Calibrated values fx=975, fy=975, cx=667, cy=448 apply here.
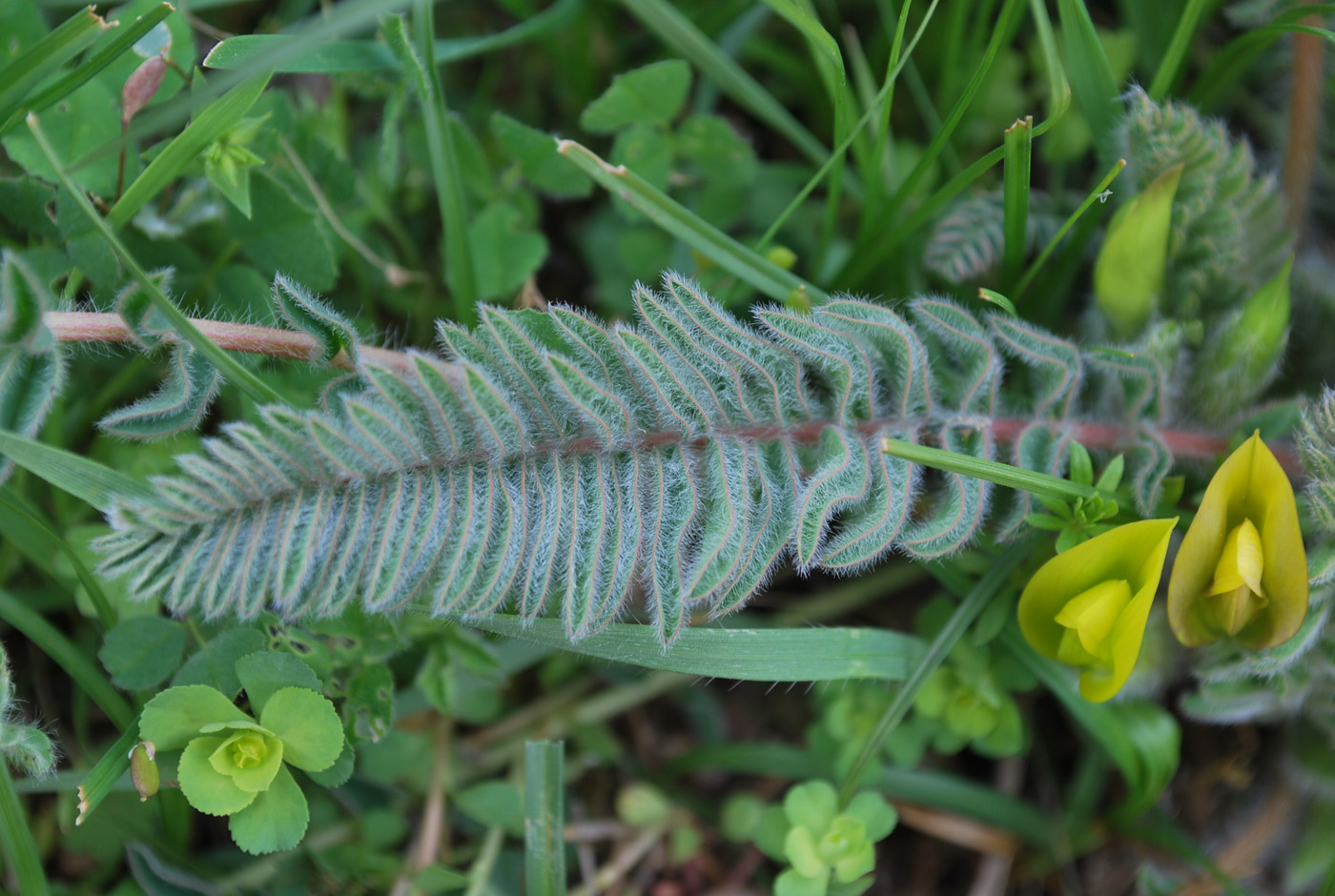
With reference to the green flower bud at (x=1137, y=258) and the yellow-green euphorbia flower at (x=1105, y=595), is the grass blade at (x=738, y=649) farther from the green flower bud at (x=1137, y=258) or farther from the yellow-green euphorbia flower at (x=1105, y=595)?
the green flower bud at (x=1137, y=258)

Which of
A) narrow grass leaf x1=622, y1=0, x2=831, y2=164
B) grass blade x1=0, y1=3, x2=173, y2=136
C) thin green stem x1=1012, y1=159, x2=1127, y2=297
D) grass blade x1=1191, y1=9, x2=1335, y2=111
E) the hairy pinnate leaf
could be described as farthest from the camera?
narrow grass leaf x1=622, y1=0, x2=831, y2=164

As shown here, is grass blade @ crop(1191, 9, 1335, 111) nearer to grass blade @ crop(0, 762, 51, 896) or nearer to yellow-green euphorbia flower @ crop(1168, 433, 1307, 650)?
yellow-green euphorbia flower @ crop(1168, 433, 1307, 650)

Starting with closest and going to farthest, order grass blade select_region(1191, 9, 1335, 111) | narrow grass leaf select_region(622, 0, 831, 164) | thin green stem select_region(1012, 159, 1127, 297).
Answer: thin green stem select_region(1012, 159, 1127, 297), grass blade select_region(1191, 9, 1335, 111), narrow grass leaf select_region(622, 0, 831, 164)

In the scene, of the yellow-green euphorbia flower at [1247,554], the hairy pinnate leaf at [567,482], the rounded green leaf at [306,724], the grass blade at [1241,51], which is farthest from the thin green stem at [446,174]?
the grass blade at [1241,51]

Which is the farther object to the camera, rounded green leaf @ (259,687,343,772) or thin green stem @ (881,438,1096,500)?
rounded green leaf @ (259,687,343,772)

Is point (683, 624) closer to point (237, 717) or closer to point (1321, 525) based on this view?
point (237, 717)

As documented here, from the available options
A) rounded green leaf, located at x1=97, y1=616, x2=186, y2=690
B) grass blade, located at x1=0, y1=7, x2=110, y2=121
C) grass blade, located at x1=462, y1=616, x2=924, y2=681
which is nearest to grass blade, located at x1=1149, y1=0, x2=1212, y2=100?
grass blade, located at x1=462, y1=616, x2=924, y2=681
